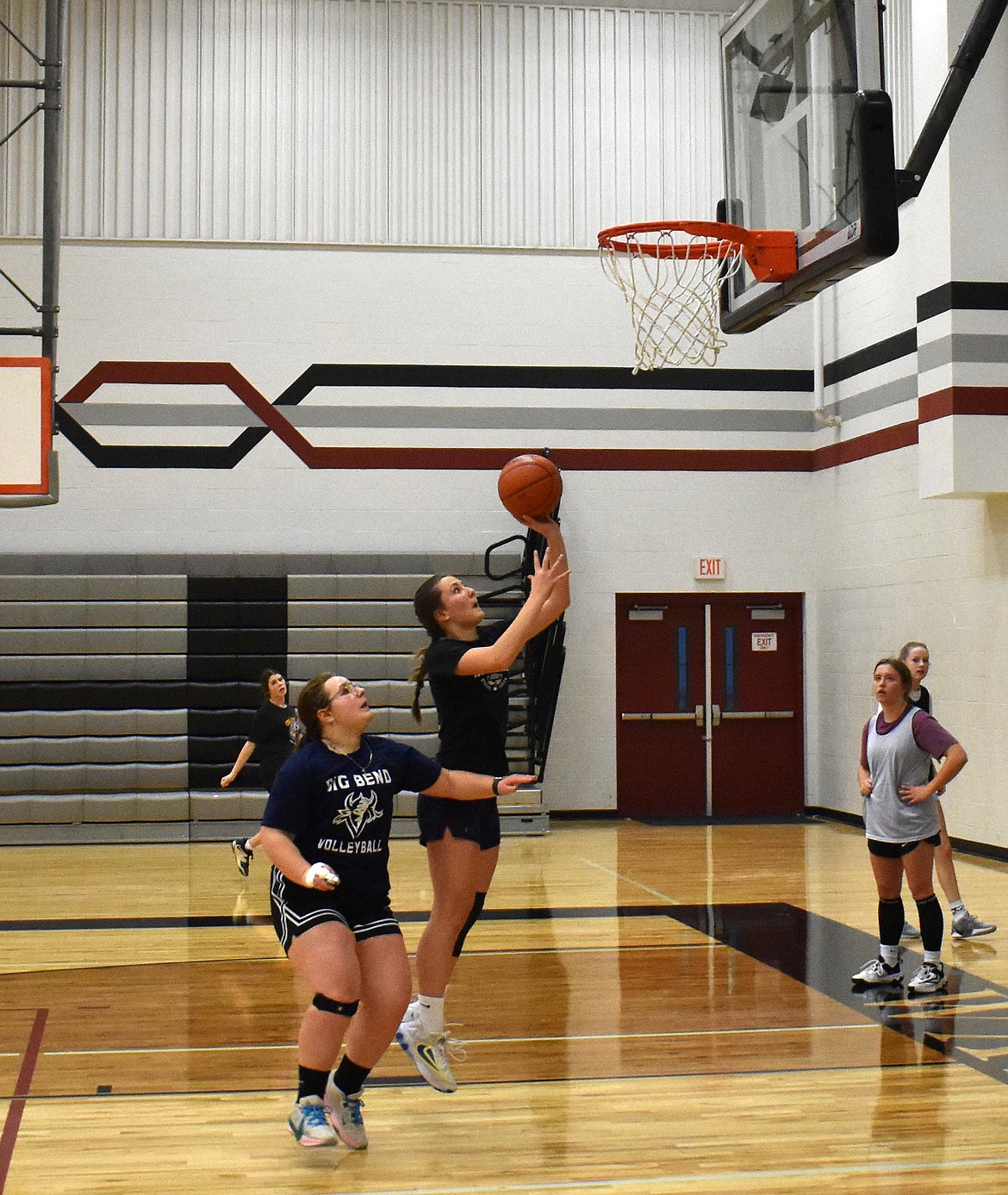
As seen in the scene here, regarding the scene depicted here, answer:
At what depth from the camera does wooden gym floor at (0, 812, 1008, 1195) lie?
3.84m

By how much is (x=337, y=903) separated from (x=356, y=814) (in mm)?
261

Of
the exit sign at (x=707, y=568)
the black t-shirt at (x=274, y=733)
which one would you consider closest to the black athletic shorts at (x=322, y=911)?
the black t-shirt at (x=274, y=733)

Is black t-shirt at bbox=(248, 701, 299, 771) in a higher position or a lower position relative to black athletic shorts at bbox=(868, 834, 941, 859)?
higher

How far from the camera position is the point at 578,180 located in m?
12.5

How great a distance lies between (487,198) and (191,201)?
2589mm

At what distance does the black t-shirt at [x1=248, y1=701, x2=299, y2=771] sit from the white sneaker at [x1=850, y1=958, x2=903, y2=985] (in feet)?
13.0

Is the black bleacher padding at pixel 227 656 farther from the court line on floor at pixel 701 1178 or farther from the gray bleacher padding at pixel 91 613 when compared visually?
the court line on floor at pixel 701 1178

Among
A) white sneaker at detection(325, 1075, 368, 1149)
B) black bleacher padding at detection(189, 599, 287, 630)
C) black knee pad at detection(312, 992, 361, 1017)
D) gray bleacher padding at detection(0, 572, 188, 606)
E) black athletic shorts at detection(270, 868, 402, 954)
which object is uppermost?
gray bleacher padding at detection(0, 572, 188, 606)

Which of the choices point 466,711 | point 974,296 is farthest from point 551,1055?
point 974,296

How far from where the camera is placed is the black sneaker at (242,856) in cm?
916

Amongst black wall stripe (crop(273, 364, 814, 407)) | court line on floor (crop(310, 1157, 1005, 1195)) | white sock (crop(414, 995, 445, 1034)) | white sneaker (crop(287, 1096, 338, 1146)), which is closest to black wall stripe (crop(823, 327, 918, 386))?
black wall stripe (crop(273, 364, 814, 407))

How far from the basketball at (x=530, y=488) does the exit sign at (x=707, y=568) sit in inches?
292

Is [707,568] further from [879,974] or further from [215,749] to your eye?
[879,974]

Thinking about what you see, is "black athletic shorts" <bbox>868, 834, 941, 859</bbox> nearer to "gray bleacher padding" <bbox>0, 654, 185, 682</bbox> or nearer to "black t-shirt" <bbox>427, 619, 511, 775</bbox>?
"black t-shirt" <bbox>427, 619, 511, 775</bbox>
